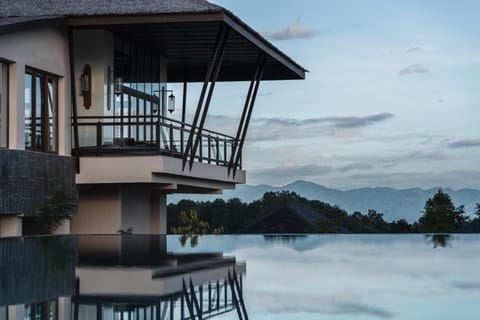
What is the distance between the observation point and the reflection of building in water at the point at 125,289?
6.71 m

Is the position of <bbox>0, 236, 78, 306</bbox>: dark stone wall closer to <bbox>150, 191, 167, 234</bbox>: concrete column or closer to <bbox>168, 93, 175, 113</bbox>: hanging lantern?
<bbox>150, 191, 167, 234</bbox>: concrete column

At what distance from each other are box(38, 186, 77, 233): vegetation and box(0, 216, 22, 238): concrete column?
2.38 ft

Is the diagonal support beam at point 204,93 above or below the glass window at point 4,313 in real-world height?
above

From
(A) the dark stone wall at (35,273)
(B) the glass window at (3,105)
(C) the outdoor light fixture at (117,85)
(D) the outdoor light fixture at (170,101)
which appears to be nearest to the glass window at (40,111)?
(B) the glass window at (3,105)

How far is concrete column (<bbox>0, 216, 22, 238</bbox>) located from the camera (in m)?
19.6

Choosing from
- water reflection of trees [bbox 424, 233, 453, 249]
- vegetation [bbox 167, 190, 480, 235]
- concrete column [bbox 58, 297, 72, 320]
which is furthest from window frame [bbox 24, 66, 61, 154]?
concrete column [bbox 58, 297, 72, 320]

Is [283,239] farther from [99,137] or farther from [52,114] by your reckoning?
[52,114]

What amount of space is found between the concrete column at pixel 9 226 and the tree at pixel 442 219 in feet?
49.6

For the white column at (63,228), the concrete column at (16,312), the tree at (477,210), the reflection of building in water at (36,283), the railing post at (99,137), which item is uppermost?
the railing post at (99,137)

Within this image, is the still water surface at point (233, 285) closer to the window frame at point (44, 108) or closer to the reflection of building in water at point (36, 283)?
the reflection of building in water at point (36, 283)

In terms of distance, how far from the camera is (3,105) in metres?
19.5

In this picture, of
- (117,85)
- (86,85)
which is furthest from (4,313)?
(117,85)

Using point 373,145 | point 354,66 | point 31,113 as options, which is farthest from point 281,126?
point 31,113

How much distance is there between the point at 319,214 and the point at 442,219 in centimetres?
593
